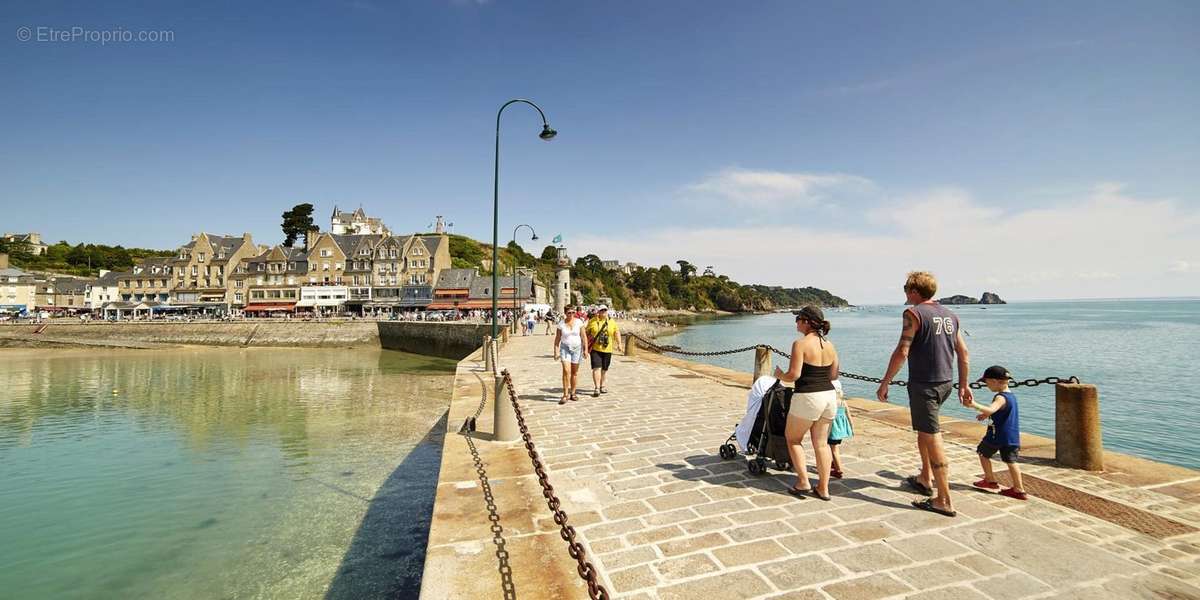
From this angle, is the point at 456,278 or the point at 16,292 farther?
the point at 16,292

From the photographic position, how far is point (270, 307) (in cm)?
6669

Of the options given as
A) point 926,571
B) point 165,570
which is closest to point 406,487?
point 165,570

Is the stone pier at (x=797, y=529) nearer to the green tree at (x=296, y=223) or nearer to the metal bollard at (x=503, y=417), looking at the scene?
the metal bollard at (x=503, y=417)

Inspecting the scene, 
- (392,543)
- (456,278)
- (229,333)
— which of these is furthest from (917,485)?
(456,278)

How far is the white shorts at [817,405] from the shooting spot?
433 cm

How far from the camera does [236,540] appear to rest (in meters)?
7.16

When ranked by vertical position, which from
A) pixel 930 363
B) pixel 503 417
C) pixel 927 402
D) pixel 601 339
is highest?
pixel 930 363

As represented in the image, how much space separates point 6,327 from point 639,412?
2887 inches

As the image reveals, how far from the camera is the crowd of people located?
4.12 m

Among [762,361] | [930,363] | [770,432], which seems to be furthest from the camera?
[762,361]

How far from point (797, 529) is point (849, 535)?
1.21 ft

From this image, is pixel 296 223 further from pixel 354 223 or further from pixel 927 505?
pixel 927 505

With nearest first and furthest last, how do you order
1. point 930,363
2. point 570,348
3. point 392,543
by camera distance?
point 930,363, point 392,543, point 570,348

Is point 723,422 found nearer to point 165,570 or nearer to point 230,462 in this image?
point 165,570
